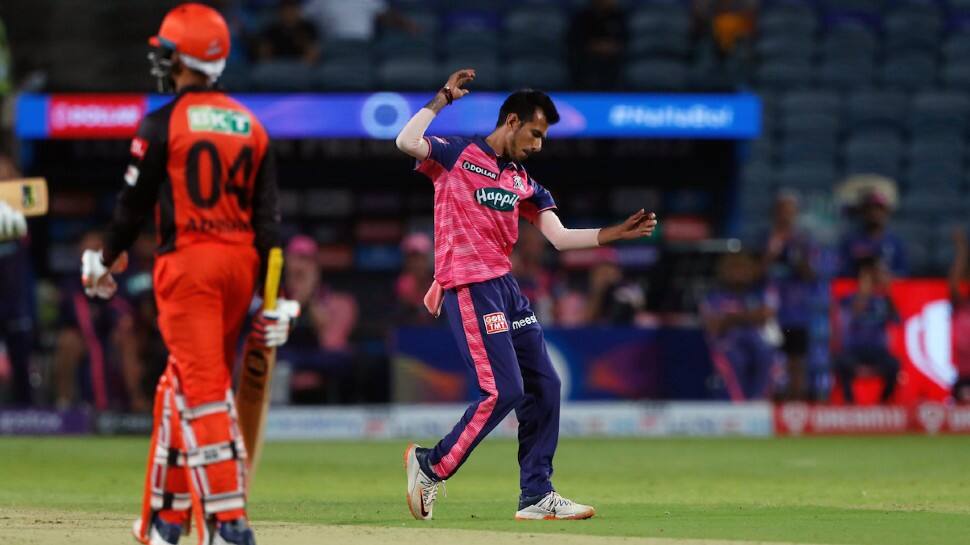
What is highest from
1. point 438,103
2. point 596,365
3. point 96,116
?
point 96,116

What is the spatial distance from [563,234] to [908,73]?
509 inches

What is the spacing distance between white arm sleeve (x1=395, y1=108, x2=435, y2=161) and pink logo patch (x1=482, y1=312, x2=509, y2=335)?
0.87 metres

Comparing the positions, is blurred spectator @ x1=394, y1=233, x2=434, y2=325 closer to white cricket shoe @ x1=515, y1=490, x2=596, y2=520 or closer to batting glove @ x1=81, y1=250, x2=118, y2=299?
white cricket shoe @ x1=515, y1=490, x2=596, y2=520

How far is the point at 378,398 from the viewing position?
15547mm

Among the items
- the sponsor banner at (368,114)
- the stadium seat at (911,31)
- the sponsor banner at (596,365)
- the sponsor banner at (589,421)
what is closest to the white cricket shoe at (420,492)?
→ the sponsor banner at (589,421)

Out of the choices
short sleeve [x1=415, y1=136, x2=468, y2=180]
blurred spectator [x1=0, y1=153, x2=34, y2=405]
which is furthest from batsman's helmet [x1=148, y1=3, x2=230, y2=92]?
blurred spectator [x1=0, y1=153, x2=34, y2=405]

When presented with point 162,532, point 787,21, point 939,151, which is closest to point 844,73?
point 787,21

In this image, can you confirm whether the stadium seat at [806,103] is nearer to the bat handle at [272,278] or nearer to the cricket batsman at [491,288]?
the cricket batsman at [491,288]

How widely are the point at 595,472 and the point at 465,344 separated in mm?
3883

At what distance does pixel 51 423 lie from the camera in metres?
15.4

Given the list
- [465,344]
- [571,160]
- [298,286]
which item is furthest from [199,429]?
[571,160]

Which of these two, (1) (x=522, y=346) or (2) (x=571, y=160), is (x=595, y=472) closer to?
(1) (x=522, y=346)

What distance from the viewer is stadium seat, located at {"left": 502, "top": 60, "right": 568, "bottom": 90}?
1730 centimetres

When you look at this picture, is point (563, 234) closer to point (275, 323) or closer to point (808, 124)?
point (275, 323)
